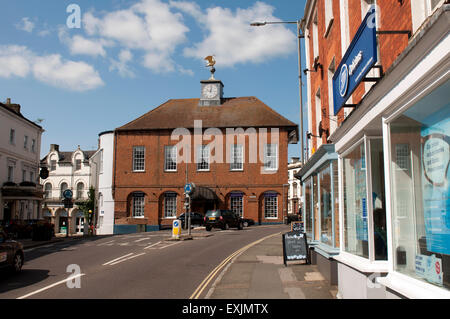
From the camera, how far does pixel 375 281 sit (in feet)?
19.5

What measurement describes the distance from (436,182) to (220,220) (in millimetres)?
30563

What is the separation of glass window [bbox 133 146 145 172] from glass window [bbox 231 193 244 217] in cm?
1097

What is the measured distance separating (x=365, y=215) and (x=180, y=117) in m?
43.7

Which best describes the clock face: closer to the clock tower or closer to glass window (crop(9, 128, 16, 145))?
the clock tower

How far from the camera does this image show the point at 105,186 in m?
49.5

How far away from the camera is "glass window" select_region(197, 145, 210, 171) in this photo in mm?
47125

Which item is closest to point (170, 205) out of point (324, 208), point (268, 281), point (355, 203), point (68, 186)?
point (68, 186)

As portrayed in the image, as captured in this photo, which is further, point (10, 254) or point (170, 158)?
point (170, 158)

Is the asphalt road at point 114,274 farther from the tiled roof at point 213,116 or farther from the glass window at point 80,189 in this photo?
the glass window at point 80,189

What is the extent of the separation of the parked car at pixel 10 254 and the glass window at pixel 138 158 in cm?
3542

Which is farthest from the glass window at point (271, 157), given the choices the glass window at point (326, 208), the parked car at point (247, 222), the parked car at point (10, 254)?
the parked car at point (10, 254)

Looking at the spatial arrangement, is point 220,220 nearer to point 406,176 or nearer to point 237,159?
point 237,159
